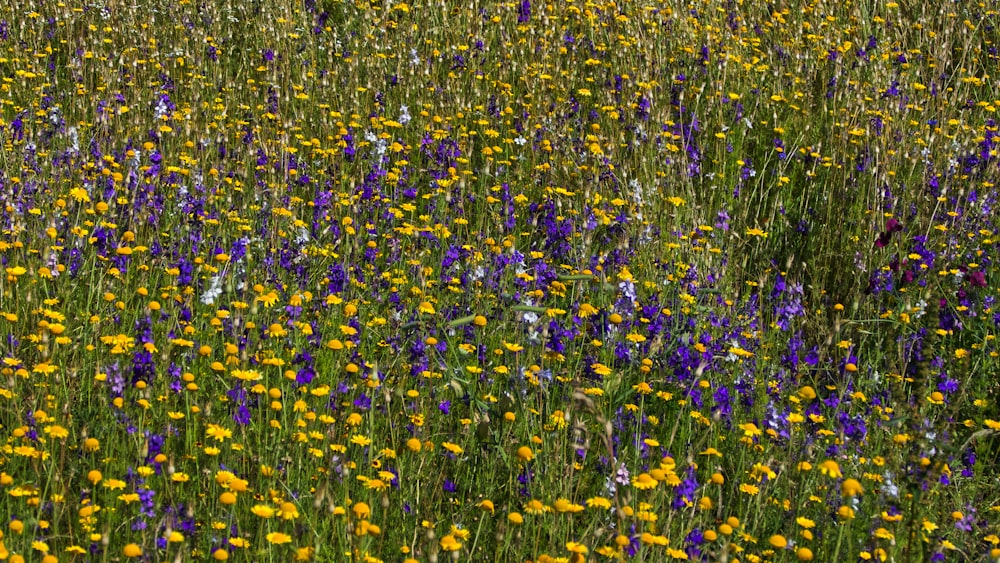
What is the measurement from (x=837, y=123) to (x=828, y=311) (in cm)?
106

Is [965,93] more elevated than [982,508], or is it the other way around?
[965,93]

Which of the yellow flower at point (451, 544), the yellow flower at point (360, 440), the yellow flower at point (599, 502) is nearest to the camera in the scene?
the yellow flower at point (451, 544)

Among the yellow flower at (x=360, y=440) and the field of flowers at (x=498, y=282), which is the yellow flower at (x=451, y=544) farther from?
the yellow flower at (x=360, y=440)

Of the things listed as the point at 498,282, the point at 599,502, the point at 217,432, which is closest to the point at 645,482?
the point at 599,502

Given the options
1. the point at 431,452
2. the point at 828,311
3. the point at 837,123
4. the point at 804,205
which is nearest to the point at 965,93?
the point at 837,123

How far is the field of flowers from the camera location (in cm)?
258

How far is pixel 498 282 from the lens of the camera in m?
3.71

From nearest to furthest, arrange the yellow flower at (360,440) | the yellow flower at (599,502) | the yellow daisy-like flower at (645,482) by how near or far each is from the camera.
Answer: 1. the yellow daisy-like flower at (645,482)
2. the yellow flower at (599,502)
3. the yellow flower at (360,440)

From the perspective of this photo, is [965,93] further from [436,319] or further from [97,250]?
[97,250]

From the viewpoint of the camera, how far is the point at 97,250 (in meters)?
3.55

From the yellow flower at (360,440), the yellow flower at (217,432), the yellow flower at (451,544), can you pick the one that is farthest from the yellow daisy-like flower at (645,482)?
the yellow flower at (217,432)

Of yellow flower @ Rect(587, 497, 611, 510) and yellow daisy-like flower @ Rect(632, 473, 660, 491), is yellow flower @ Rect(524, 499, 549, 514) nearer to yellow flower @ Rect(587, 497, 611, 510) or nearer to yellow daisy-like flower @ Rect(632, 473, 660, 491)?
yellow flower @ Rect(587, 497, 611, 510)

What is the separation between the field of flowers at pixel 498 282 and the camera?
258 cm

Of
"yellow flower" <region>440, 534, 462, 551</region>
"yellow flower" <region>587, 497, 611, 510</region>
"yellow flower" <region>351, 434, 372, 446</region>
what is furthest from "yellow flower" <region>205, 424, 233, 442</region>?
"yellow flower" <region>587, 497, 611, 510</region>
